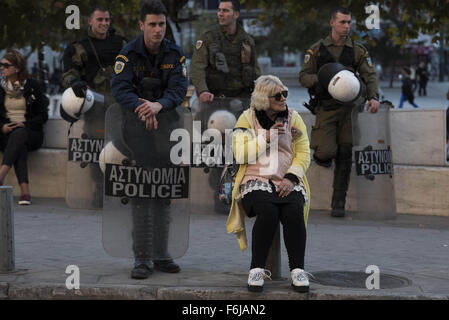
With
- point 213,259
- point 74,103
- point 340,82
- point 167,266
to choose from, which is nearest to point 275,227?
point 167,266

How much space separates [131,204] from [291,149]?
3.97 ft

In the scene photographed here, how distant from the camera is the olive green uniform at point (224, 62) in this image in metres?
8.80

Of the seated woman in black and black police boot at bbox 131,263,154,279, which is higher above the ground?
the seated woman in black

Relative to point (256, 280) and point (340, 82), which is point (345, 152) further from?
point (256, 280)

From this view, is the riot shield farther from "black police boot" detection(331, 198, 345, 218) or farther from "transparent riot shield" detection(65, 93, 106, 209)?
"transparent riot shield" detection(65, 93, 106, 209)

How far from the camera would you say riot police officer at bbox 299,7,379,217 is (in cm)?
877

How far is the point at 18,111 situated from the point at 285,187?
513 cm

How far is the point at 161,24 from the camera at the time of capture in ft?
20.1

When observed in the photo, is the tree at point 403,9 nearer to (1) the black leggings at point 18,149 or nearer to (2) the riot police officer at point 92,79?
(2) the riot police officer at point 92,79

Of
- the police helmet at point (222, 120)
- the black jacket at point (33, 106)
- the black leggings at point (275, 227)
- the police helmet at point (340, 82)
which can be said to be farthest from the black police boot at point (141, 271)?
the black jacket at point (33, 106)

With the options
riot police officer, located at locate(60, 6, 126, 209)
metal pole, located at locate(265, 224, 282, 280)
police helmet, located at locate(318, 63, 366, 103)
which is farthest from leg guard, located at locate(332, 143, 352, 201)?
metal pole, located at locate(265, 224, 282, 280)

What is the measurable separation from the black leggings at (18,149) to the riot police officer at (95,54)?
1.27m

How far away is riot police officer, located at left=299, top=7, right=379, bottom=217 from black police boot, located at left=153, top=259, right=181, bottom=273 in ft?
10.3
